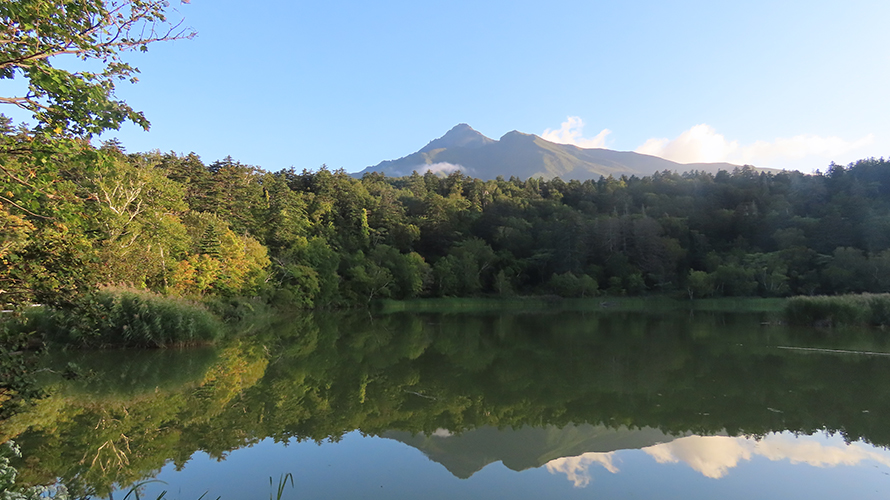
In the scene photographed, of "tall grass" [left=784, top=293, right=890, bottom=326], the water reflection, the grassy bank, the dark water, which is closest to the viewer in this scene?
the dark water

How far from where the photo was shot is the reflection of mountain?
5629 millimetres

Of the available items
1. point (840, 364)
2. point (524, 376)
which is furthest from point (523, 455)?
point (840, 364)

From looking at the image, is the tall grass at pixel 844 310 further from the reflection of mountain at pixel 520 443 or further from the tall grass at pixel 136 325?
the tall grass at pixel 136 325

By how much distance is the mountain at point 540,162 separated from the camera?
5969 inches

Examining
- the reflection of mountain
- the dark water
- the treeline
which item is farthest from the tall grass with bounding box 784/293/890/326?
the treeline

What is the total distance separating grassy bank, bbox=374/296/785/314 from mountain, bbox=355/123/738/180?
100m

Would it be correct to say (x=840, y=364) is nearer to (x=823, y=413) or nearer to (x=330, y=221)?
(x=823, y=413)

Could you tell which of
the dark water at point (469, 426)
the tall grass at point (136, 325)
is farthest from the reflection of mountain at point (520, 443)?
the tall grass at point (136, 325)

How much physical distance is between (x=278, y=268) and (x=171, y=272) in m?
14.3

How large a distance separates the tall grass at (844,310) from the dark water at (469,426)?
7132 mm

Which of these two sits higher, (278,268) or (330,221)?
(330,221)

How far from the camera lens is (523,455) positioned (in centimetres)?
582

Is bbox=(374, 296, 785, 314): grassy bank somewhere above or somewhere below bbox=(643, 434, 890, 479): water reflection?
below

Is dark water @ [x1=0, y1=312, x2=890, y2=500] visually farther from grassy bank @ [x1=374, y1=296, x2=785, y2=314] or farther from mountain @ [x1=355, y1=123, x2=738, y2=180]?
mountain @ [x1=355, y1=123, x2=738, y2=180]
